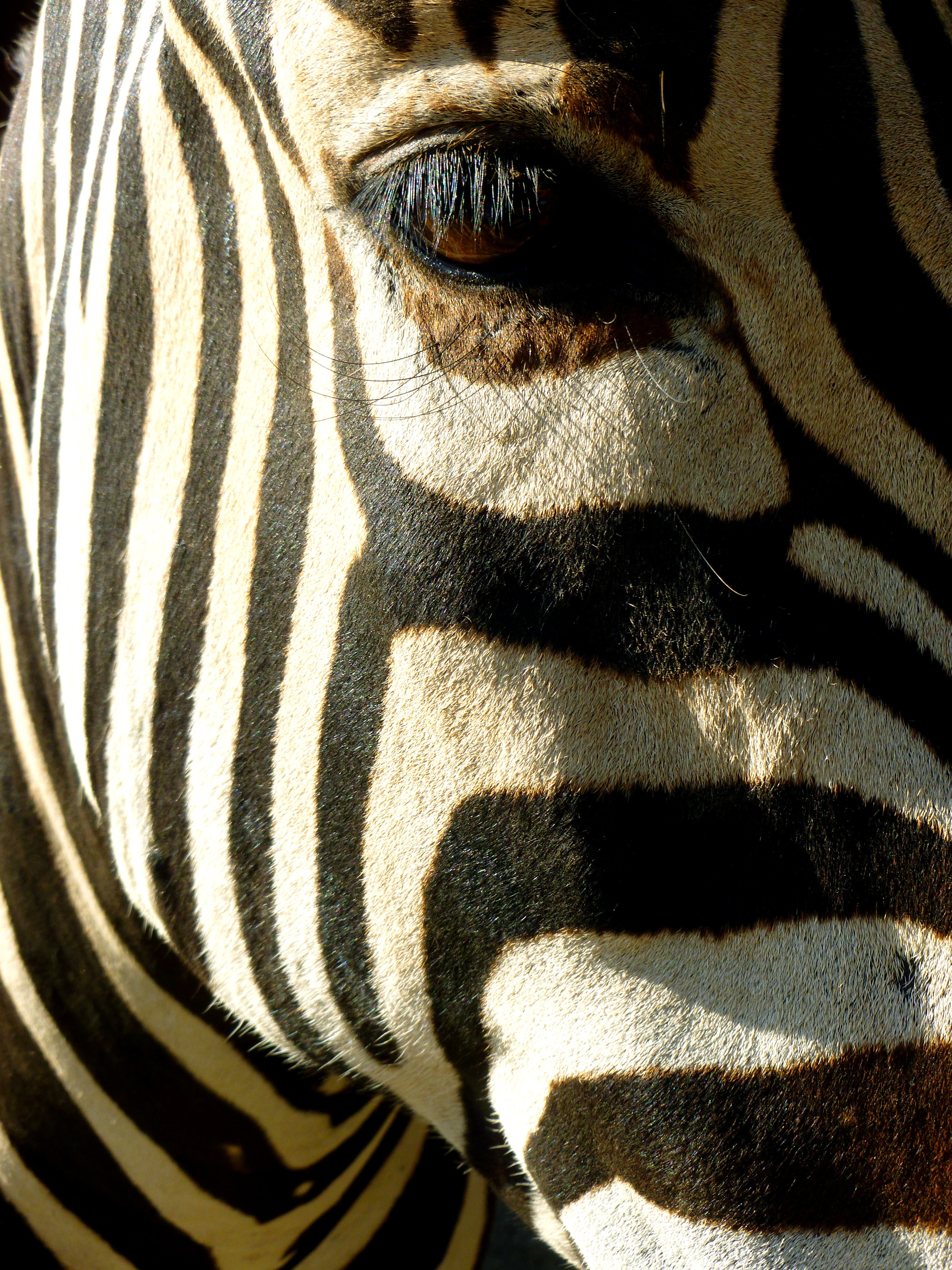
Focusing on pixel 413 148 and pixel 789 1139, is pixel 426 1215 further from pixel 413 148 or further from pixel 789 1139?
pixel 413 148

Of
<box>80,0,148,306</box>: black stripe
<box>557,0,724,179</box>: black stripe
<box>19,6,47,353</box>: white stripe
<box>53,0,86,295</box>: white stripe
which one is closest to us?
<box>557,0,724,179</box>: black stripe

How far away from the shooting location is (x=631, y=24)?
0.98 meters

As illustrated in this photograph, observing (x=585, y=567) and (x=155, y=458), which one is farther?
(x=155, y=458)

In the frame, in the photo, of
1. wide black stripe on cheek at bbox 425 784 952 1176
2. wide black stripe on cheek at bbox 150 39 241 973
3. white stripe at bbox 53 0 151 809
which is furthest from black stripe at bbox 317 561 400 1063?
white stripe at bbox 53 0 151 809

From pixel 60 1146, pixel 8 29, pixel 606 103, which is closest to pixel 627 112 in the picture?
pixel 606 103

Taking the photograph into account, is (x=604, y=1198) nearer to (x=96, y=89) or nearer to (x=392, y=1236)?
(x=392, y=1236)

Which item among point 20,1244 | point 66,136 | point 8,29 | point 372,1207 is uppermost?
point 8,29

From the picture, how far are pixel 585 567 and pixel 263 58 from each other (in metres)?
0.63

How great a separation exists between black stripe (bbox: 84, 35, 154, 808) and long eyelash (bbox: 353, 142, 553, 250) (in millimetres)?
406

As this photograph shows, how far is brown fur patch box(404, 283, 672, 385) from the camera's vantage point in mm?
1051

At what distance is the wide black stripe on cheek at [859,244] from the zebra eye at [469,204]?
223 millimetres

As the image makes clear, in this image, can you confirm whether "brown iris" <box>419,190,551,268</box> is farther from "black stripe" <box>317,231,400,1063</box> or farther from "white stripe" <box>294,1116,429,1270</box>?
"white stripe" <box>294,1116,429,1270</box>

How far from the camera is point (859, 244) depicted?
101 cm

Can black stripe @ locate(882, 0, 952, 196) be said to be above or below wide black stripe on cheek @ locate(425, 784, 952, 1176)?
above
